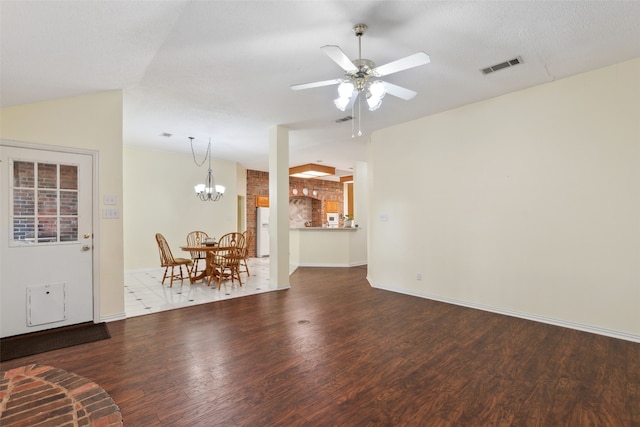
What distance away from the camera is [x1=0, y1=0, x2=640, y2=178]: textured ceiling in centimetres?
219


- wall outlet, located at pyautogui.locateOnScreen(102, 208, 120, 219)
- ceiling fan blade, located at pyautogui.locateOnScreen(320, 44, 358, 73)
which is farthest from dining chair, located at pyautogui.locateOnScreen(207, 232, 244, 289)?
ceiling fan blade, located at pyautogui.locateOnScreen(320, 44, 358, 73)

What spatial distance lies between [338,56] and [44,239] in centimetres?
356

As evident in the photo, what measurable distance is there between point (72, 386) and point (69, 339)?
1123 mm

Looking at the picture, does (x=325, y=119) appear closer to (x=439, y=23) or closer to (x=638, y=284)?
(x=439, y=23)

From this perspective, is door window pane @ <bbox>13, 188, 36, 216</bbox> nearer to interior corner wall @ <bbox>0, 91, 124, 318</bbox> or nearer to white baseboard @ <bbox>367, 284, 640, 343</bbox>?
interior corner wall @ <bbox>0, 91, 124, 318</bbox>

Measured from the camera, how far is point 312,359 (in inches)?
103

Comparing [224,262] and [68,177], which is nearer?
[68,177]

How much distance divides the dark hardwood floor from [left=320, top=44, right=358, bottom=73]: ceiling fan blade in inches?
91.8

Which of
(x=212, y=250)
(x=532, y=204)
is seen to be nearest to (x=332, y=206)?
(x=212, y=250)

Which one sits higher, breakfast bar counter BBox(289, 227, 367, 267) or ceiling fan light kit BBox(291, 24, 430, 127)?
ceiling fan light kit BBox(291, 24, 430, 127)

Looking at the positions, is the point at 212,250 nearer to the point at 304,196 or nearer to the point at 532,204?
the point at 532,204

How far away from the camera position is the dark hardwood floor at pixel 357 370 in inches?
74.6

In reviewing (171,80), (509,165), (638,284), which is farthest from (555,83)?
(171,80)

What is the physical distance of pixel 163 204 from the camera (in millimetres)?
7184
